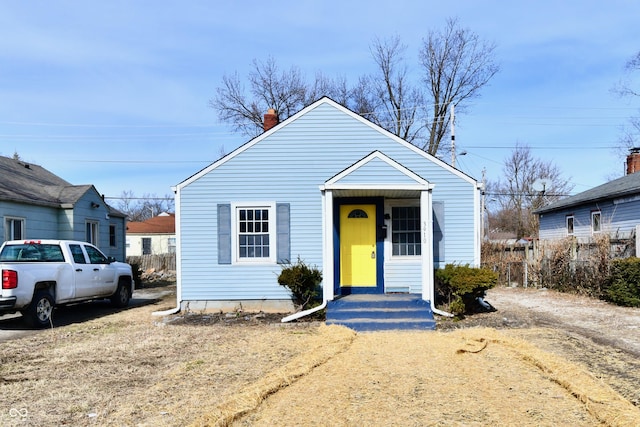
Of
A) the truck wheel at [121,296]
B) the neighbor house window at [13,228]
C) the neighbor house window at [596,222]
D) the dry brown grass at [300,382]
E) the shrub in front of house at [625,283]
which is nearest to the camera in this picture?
the dry brown grass at [300,382]

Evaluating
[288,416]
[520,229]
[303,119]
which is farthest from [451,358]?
Answer: [520,229]

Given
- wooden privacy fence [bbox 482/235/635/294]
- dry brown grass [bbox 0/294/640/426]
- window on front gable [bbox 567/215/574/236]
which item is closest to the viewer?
dry brown grass [bbox 0/294/640/426]

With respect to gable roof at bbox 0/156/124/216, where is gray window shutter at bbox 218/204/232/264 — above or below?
below

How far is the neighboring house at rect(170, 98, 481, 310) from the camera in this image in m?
12.1

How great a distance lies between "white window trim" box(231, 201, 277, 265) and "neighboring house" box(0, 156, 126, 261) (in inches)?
308

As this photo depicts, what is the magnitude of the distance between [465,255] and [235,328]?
575cm

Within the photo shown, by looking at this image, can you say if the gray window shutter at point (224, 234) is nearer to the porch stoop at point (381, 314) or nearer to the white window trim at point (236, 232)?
the white window trim at point (236, 232)

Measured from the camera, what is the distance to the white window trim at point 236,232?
12070mm

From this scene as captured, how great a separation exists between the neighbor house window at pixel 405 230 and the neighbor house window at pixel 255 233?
2963 millimetres

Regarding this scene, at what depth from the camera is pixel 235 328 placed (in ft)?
33.7

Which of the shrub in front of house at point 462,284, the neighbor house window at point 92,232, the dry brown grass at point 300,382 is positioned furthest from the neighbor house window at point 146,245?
the shrub in front of house at point 462,284

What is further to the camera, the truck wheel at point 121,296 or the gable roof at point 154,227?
the gable roof at point 154,227

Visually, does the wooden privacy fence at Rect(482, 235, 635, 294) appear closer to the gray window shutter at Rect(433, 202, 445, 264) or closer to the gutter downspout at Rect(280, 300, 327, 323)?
the gray window shutter at Rect(433, 202, 445, 264)

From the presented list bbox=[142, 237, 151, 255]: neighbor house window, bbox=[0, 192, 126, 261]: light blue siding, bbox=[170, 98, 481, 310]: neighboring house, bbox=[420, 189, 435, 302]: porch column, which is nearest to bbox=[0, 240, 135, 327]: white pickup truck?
bbox=[170, 98, 481, 310]: neighboring house
